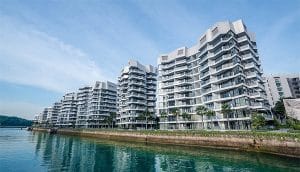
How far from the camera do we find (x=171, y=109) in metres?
110

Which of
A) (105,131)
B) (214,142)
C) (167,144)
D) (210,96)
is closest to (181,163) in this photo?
(214,142)

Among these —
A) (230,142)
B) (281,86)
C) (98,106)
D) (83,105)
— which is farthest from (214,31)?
(83,105)

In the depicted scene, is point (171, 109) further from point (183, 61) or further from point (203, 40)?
point (203, 40)

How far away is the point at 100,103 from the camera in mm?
164250

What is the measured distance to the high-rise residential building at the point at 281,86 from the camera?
14765 centimetres

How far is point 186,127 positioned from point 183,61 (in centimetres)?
3341

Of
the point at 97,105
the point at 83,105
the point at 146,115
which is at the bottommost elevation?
the point at 146,115

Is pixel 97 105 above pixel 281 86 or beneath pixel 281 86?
beneath

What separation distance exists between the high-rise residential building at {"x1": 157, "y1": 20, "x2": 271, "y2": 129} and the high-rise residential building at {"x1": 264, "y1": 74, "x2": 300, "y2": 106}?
73.8 meters

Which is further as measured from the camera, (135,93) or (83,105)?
(83,105)

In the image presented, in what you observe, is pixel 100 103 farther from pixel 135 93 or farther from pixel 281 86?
pixel 281 86

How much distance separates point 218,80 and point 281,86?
9434 centimetres

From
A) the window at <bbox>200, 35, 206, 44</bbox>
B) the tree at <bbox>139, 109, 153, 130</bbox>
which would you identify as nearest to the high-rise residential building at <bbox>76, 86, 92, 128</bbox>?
the tree at <bbox>139, 109, 153, 130</bbox>

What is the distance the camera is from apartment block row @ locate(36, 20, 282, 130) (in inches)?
3056
